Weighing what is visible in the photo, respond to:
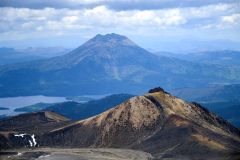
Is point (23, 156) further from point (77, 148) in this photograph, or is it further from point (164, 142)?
point (164, 142)

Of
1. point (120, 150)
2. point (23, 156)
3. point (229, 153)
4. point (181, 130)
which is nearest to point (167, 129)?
point (181, 130)

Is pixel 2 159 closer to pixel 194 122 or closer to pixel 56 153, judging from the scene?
pixel 56 153

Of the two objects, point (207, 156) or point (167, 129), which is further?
point (167, 129)

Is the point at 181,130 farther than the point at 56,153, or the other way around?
the point at 181,130

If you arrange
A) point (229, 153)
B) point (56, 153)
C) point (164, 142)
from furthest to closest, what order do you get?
point (164, 142)
point (56, 153)
point (229, 153)

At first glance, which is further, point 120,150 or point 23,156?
point 120,150

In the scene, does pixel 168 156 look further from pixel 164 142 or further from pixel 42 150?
pixel 42 150

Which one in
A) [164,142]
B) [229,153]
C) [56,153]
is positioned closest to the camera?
[229,153]

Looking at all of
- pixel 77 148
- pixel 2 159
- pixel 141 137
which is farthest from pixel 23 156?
pixel 141 137
